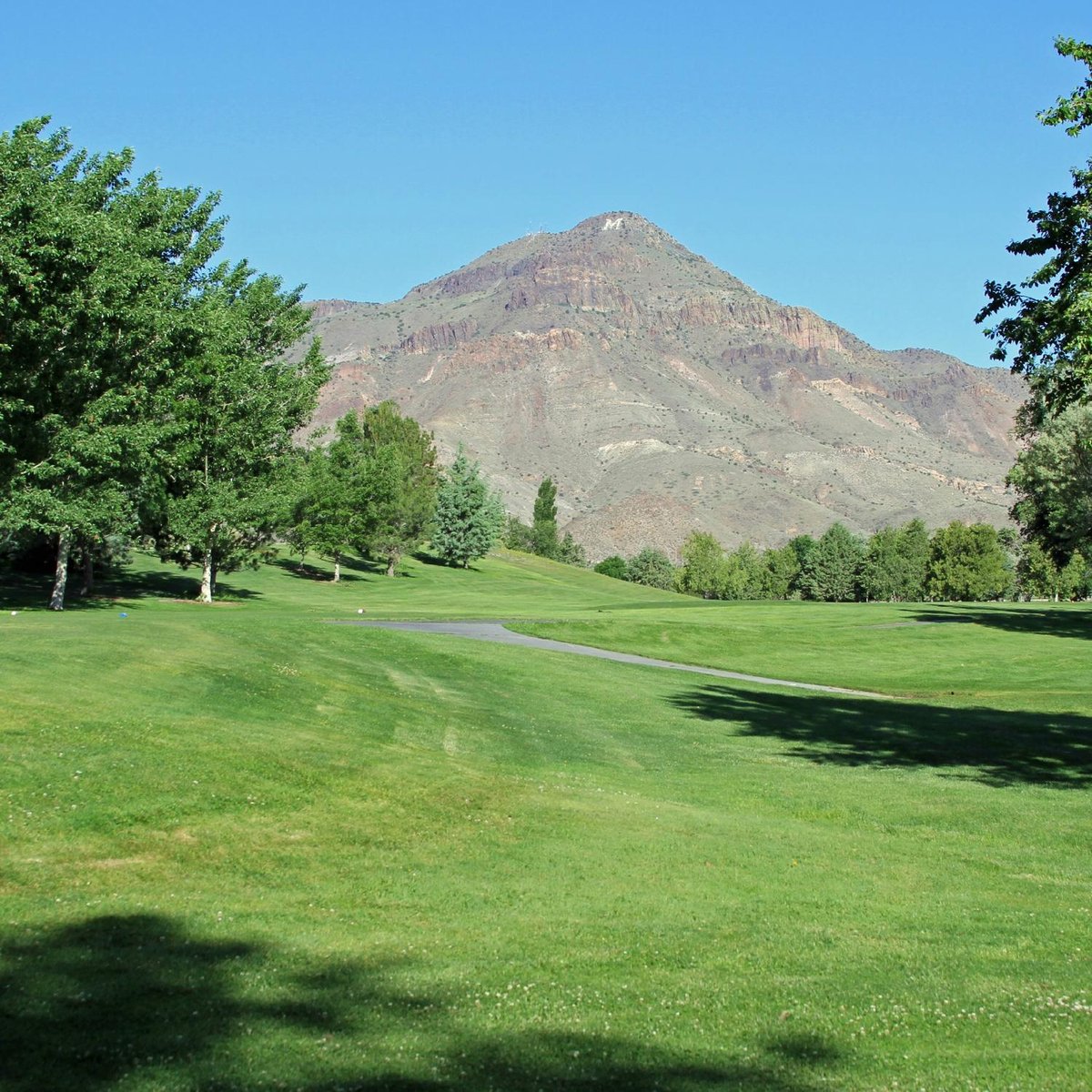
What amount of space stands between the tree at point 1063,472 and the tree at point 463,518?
4628cm

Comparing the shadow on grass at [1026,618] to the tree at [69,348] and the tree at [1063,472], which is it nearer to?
the tree at [1063,472]

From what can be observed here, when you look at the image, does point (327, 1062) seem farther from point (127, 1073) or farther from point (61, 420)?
point (61, 420)

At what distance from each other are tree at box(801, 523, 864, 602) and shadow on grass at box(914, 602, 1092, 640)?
67.5m

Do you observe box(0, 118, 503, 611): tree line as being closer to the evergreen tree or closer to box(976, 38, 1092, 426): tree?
the evergreen tree

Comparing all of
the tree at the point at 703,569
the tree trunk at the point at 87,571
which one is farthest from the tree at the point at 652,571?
the tree trunk at the point at 87,571

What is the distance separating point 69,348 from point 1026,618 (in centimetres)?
4819

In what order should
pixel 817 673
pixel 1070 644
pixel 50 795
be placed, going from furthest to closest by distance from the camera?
pixel 1070 644, pixel 817 673, pixel 50 795

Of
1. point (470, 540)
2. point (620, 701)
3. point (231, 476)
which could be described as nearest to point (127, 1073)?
point (620, 701)

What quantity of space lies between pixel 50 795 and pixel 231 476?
37.8 meters

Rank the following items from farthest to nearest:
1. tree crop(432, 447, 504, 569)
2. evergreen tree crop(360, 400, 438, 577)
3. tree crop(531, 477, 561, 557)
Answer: tree crop(531, 477, 561, 557) → tree crop(432, 447, 504, 569) → evergreen tree crop(360, 400, 438, 577)

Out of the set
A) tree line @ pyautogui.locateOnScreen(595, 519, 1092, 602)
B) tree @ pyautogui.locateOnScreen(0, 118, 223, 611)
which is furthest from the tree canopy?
tree line @ pyautogui.locateOnScreen(595, 519, 1092, 602)

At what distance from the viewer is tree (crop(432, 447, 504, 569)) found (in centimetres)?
9512

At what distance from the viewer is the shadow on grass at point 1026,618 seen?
51781mm

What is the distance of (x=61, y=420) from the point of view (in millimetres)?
32062
